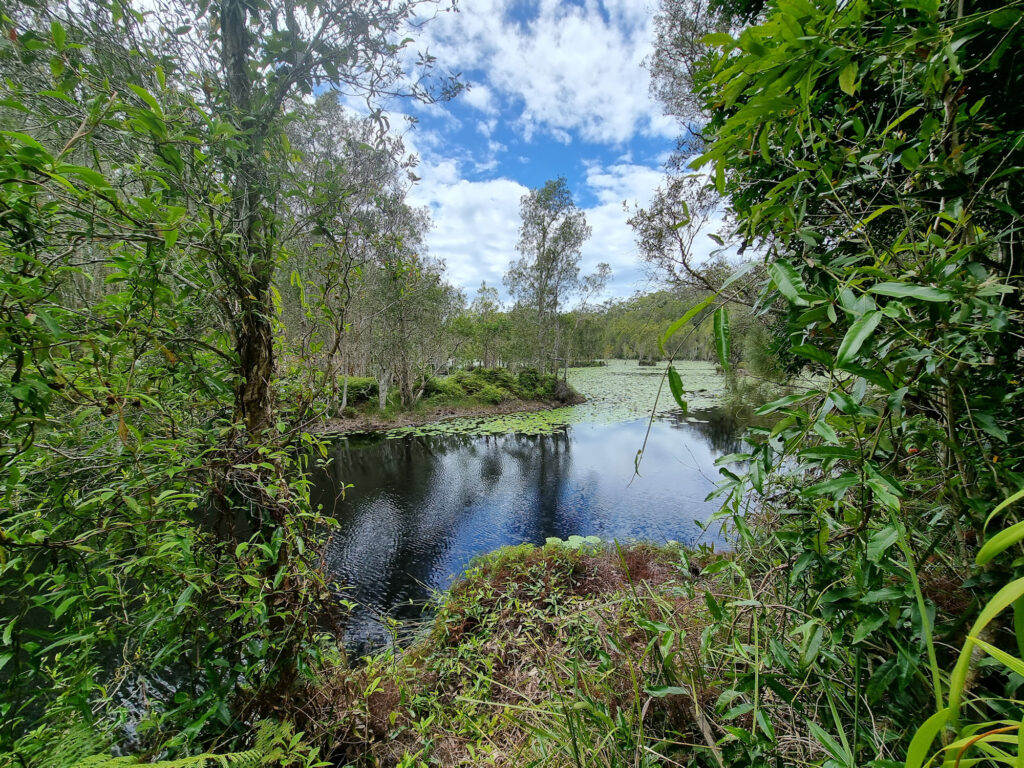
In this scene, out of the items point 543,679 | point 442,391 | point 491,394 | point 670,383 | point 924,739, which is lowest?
point 543,679

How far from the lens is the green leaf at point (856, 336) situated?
1.63ft

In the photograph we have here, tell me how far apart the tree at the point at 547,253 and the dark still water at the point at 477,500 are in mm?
8950

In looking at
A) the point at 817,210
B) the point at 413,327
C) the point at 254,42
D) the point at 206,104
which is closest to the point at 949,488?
the point at 817,210

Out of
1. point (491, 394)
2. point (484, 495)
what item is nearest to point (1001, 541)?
point (484, 495)

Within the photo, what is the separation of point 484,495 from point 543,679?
19.6 ft

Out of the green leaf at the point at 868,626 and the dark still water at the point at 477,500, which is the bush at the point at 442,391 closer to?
the dark still water at the point at 477,500

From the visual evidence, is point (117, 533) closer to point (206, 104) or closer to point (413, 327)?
point (206, 104)

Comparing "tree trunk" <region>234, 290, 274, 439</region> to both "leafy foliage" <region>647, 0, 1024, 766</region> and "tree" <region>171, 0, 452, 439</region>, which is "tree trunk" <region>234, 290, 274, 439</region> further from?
"leafy foliage" <region>647, 0, 1024, 766</region>

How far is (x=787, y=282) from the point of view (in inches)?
23.2

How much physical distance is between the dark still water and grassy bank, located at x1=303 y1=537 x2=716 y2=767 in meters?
1.15

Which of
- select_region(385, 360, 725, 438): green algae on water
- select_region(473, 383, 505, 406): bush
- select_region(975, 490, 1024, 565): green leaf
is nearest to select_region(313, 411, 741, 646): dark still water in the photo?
select_region(385, 360, 725, 438): green algae on water

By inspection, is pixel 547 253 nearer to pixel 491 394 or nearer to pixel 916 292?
pixel 491 394

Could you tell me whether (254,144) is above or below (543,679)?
above

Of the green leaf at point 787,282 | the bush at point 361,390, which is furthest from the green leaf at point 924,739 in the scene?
the bush at point 361,390
